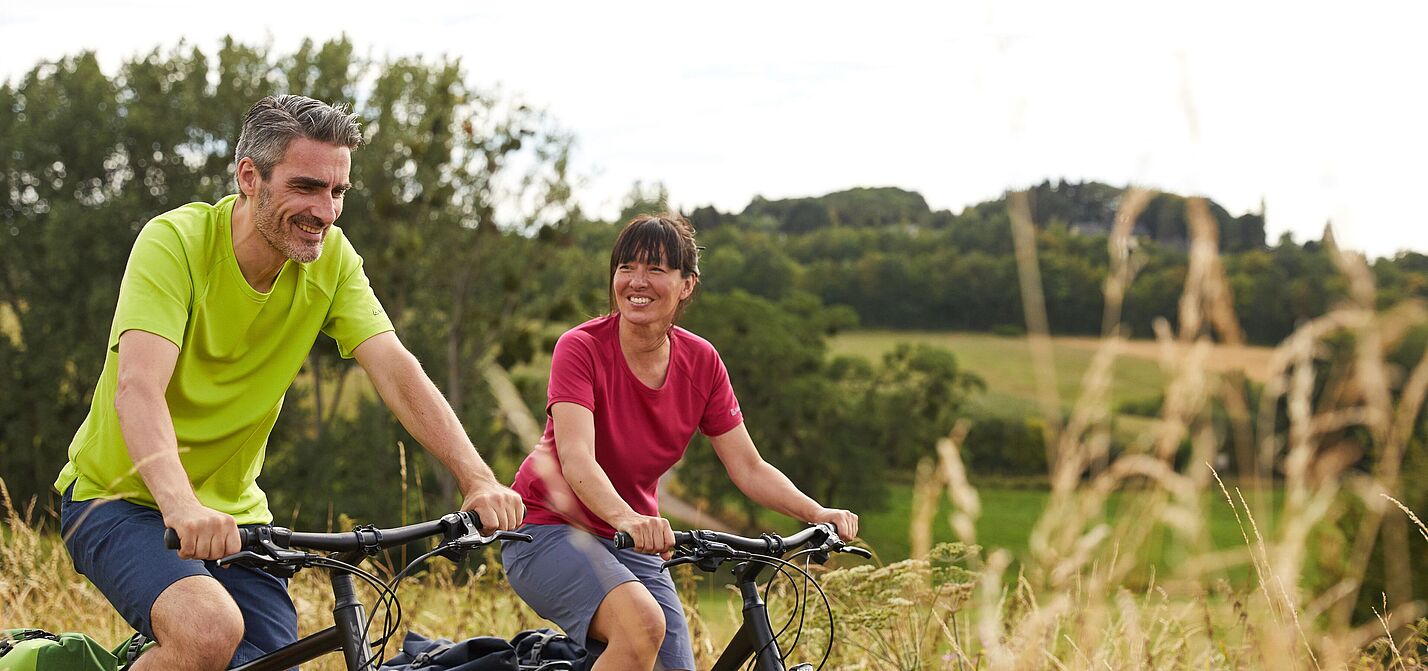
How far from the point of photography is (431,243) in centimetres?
3500

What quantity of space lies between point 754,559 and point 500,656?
2.23ft

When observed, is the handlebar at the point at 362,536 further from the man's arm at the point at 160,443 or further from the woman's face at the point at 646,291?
the woman's face at the point at 646,291

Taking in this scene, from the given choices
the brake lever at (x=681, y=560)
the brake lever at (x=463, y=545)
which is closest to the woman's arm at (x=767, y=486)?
the brake lever at (x=681, y=560)

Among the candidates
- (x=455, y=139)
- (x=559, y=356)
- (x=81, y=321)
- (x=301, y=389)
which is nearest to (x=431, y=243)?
(x=455, y=139)

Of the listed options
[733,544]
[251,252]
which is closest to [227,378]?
[251,252]

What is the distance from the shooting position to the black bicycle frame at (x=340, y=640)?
2740 mm

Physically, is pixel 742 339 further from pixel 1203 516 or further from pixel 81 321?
pixel 1203 516

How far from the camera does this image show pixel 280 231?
298 centimetres

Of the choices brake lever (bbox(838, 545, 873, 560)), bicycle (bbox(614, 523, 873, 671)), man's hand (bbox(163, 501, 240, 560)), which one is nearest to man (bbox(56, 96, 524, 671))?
man's hand (bbox(163, 501, 240, 560))

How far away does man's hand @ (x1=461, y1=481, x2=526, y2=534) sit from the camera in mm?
2795

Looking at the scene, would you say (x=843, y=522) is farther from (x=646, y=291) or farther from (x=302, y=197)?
(x=302, y=197)

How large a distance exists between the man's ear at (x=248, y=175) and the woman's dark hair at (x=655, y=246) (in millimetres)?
948

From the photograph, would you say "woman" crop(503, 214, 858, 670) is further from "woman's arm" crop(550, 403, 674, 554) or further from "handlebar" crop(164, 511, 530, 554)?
"handlebar" crop(164, 511, 530, 554)

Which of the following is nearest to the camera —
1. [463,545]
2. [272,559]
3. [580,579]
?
[272,559]
